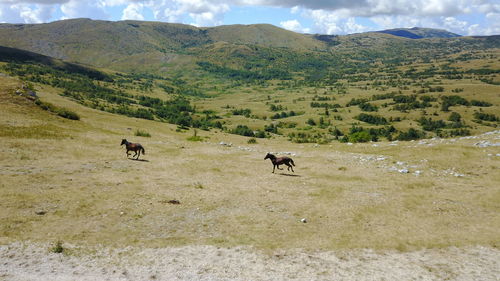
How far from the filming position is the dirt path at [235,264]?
1257 centimetres

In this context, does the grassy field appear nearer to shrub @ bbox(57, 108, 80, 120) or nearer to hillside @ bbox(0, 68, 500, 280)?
hillside @ bbox(0, 68, 500, 280)

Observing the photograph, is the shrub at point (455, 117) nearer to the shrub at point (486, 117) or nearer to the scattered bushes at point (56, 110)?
the shrub at point (486, 117)

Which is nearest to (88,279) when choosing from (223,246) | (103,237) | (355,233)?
(103,237)

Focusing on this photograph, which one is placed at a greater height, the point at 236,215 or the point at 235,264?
the point at 236,215

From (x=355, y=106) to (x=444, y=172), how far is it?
398 ft

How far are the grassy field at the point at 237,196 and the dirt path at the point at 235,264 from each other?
744 millimetres

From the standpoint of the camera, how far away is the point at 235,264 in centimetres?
1357

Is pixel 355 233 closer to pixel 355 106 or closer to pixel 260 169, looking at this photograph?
pixel 260 169

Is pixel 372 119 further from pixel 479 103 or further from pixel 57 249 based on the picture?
pixel 57 249

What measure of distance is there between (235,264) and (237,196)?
27.1ft

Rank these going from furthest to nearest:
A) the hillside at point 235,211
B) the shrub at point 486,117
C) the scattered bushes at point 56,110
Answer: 1. the shrub at point 486,117
2. the scattered bushes at point 56,110
3. the hillside at point 235,211

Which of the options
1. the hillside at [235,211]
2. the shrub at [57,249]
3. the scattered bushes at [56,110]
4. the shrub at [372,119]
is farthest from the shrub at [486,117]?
the shrub at [57,249]

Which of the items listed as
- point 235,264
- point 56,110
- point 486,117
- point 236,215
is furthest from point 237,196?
point 486,117

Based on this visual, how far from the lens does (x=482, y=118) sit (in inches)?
3856
